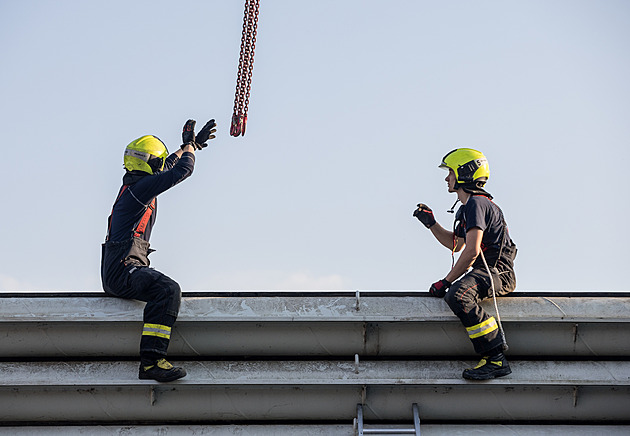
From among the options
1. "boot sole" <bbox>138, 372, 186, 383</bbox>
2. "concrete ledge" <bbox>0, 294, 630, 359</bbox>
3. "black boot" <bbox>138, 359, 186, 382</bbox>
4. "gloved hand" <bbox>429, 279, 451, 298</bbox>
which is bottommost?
"boot sole" <bbox>138, 372, 186, 383</bbox>

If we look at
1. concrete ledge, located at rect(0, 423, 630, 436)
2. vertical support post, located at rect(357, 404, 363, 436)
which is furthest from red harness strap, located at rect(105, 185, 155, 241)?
vertical support post, located at rect(357, 404, 363, 436)

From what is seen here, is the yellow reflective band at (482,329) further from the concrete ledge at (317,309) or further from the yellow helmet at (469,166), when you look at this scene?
the yellow helmet at (469,166)

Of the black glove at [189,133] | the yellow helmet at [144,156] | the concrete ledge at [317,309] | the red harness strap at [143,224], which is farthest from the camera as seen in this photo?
the black glove at [189,133]

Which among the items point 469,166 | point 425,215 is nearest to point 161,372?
point 425,215

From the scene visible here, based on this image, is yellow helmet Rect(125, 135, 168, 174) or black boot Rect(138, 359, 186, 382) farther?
yellow helmet Rect(125, 135, 168, 174)

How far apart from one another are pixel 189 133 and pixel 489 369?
10.7 feet

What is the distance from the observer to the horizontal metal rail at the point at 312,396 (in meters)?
5.13

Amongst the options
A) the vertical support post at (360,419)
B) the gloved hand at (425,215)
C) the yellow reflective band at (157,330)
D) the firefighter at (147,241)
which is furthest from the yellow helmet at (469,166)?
the yellow reflective band at (157,330)

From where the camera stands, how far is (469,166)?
19.6ft

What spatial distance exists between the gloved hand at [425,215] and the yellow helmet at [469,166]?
22.3 inches

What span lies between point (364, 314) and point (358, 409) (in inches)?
26.3

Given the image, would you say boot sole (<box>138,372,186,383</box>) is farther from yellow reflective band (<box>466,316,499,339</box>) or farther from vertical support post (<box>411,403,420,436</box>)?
yellow reflective band (<box>466,316,499,339</box>)

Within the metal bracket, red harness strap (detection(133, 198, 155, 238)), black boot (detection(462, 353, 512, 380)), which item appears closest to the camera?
the metal bracket

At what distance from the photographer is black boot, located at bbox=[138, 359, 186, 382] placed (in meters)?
5.04
